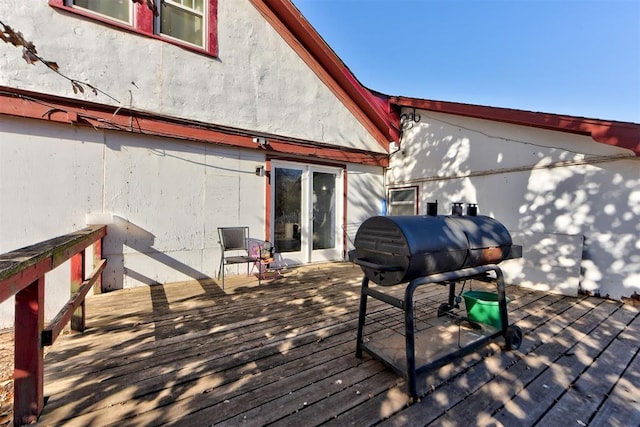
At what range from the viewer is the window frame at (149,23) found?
4.10 metres

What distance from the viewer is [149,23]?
461 cm

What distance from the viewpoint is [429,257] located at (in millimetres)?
2178

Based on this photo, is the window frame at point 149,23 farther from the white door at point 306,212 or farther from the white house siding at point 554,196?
the white house siding at point 554,196

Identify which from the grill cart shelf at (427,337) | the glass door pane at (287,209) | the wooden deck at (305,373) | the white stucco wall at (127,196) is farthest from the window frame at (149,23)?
the grill cart shelf at (427,337)

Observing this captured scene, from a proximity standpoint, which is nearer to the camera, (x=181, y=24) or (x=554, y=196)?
(x=554, y=196)

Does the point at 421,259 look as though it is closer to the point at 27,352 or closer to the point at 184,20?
the point at 27,352

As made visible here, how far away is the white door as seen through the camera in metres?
6.10

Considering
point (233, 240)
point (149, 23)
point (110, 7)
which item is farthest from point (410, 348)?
point (110, 7)

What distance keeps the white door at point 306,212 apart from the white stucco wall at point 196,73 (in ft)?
2.82

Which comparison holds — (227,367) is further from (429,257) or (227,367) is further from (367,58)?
(367,58)

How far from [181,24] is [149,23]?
0.58 m

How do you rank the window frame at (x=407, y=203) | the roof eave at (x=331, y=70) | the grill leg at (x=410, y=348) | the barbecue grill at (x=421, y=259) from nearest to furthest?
1. the grill leg at (x=410, y=348)
2. the barbecue grill at (x=421, y=259)
3. the roof eave at (x=331, y=70)
4. the window frame at (x=407, y=203)

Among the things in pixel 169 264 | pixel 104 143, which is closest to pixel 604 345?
pixel 169 264

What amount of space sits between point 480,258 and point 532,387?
3.37ft
